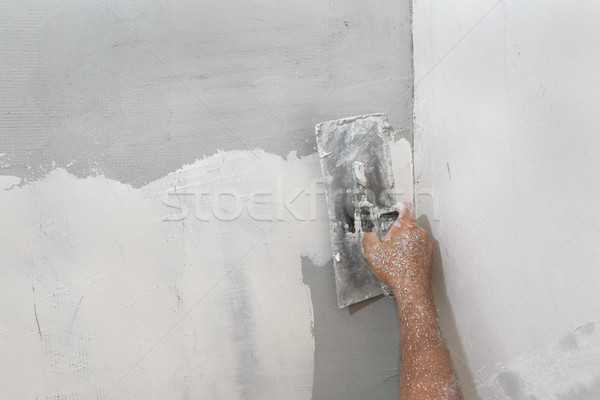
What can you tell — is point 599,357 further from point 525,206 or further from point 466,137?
point 466,137

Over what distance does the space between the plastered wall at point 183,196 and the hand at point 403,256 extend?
0.70 feet

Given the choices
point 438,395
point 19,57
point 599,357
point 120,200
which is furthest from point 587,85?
point 19,57

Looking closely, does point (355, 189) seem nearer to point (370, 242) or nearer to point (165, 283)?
point (370, 242)

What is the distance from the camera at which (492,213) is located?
43.6 inches

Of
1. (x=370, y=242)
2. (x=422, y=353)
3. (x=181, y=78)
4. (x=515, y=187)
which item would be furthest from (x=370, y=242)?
(x=181, y=78)

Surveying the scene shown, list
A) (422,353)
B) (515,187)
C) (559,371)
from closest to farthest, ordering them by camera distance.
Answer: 1. (559,371)
2. (515,187)
3. (422,353)

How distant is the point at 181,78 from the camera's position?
1.50m

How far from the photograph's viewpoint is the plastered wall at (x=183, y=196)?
1.44 metres

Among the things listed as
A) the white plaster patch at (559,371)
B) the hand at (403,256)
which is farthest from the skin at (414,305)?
the white plaster patch at (559,371)

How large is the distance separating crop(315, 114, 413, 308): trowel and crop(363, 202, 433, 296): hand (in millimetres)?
78

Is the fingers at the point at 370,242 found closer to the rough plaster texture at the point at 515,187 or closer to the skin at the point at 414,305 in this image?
the skin at the point at 414,305

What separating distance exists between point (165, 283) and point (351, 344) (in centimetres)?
73

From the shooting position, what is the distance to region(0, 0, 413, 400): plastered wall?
1.44 m

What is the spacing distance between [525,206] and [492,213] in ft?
0.44
